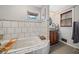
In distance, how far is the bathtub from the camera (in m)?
1.27

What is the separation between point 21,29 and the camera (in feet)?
4.36

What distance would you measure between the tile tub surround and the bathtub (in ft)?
0.26

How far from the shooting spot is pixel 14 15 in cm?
130

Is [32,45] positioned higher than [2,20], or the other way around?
[2,20]

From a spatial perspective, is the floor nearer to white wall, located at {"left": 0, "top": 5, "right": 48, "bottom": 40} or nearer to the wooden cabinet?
the wooden cabinet

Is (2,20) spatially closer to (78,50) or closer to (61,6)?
(61,6)

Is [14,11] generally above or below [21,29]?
above

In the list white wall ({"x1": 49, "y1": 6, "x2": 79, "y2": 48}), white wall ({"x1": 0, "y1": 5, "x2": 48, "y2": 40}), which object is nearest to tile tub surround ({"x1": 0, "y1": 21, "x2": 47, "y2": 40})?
white wall ({"x1": 0, "y1": 5, "x2": 48, "y2": 40})

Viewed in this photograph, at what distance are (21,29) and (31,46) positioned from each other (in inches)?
11.3

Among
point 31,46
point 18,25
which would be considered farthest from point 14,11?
point 31,46

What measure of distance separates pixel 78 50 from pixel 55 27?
468 millimetres

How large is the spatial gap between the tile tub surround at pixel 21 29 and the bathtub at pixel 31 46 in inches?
3.1

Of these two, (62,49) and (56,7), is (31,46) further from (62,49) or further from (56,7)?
(56,7)
